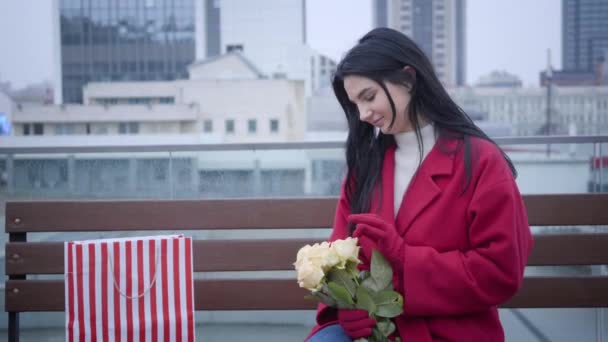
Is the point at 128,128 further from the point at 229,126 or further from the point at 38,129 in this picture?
the point at 229,126

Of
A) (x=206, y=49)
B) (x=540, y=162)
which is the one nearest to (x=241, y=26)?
(x=206, y=49)

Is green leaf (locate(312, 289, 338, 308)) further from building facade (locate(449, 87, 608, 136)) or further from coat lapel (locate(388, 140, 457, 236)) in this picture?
building facade (locate(449, 87, 608, 136))

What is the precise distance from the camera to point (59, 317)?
3557mm

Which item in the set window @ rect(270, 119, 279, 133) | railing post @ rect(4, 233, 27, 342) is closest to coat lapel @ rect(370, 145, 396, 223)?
railing post @ rect(4, 233, 27, 342)

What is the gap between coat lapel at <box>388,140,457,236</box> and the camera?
77.4 inches

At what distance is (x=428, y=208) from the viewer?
1966 millimetres

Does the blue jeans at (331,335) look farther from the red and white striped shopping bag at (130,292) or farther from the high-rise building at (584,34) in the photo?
the high-rise building at (584,34)

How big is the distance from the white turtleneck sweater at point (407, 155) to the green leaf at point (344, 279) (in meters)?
0.27

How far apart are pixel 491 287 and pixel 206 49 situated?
9767 centimetres

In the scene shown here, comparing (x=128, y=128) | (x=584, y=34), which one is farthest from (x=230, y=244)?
(x=128, y=128)

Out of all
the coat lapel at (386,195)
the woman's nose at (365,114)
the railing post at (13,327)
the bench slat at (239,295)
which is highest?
the woman's nose at (365,114)

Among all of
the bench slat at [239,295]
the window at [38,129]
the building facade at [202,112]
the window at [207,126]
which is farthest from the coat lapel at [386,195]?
the window at [38,129]

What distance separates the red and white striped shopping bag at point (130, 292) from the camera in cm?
261

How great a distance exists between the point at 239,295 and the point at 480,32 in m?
81.9
